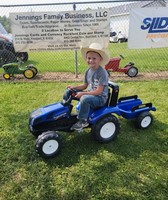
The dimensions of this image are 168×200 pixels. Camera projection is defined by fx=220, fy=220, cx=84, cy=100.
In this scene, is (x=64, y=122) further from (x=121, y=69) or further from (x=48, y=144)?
(x=121, y=69)

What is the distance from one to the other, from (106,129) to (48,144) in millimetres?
886

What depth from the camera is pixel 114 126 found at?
10.6ft

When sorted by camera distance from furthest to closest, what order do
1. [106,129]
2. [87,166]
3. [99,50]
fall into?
[106,129] → [99,50] → [87,166]

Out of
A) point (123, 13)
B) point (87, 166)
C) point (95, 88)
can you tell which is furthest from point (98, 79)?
point (123, 13)

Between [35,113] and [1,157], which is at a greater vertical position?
[35,113]

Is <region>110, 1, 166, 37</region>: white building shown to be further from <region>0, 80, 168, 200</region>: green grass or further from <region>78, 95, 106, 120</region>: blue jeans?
<region>78, 95, 106, 120</region>: blue jeans

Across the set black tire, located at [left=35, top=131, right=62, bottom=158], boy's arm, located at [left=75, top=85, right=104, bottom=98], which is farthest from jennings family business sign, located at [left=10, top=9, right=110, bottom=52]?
black tire, located at [left=35, top=131, right=62, bottom=158]

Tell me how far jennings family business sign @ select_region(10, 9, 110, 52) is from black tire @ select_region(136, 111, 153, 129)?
9.37ft

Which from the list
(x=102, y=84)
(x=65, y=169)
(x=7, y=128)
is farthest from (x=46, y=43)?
(x=65, y=169)

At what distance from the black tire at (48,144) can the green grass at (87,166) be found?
103mm

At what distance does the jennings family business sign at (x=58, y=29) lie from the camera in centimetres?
577

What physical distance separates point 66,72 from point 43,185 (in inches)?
205

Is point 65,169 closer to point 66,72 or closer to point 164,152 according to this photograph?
point 164,152

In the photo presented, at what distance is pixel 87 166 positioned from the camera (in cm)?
278
